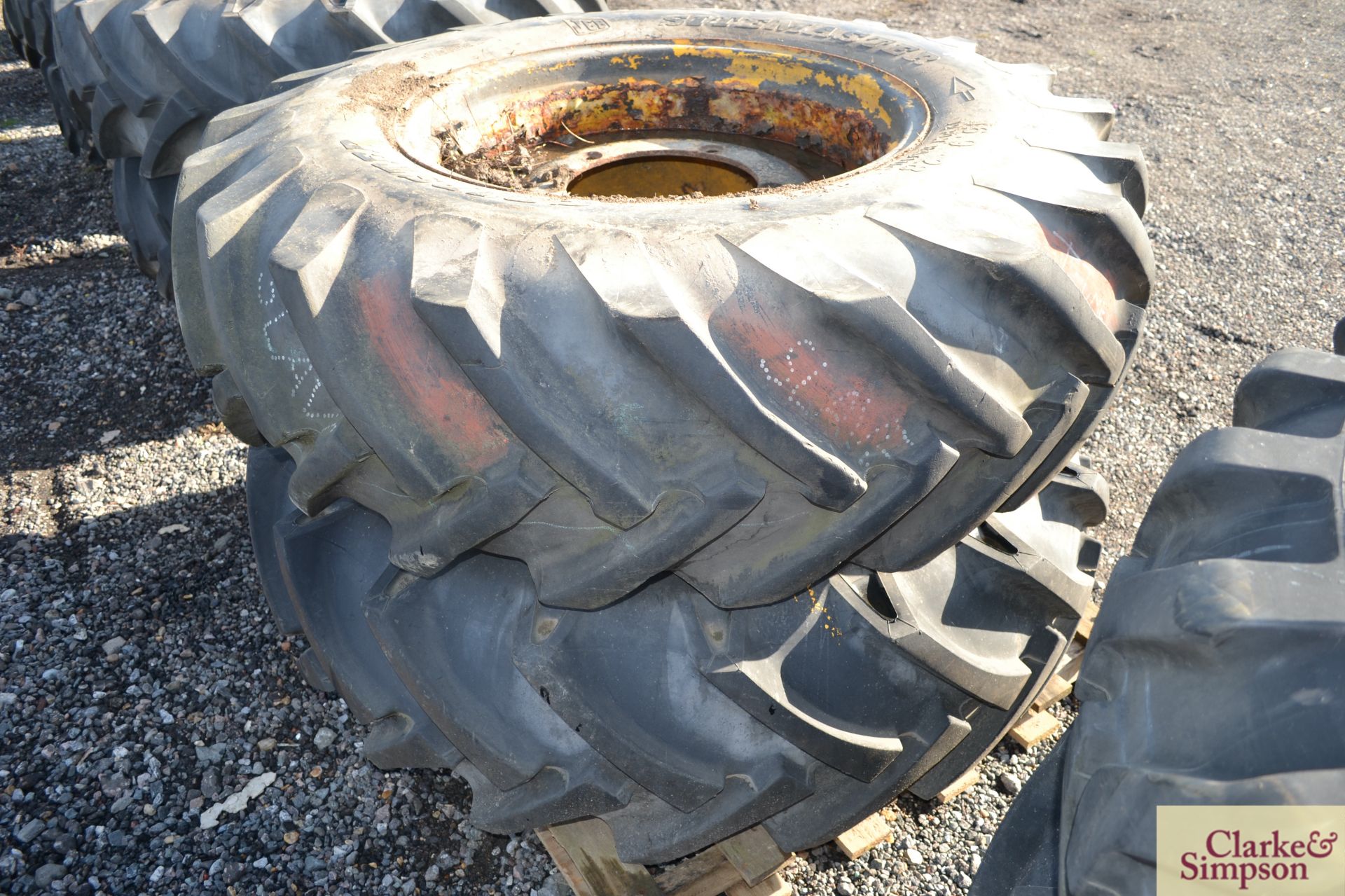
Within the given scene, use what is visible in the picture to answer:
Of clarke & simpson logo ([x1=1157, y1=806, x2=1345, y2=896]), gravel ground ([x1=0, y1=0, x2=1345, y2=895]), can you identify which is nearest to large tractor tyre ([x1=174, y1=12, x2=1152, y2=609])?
clarke & simpson logo ([x1=1157, y1=806, x2=1345, y2=896])

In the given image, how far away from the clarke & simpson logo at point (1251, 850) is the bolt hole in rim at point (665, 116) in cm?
162

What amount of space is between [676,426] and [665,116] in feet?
5.11

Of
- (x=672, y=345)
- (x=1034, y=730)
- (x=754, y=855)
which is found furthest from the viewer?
(x=1034, y=730)

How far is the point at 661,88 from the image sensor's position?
256cm

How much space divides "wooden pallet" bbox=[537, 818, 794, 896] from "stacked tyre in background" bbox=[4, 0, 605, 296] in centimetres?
210

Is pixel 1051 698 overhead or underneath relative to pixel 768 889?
overhead

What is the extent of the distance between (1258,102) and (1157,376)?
352 centimetres

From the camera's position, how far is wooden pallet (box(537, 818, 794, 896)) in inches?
73.4

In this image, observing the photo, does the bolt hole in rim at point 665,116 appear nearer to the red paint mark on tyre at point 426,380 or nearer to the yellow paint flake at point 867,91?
the yellow paint flake at point 867,91

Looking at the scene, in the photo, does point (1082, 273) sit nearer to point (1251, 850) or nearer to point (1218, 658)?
point (1218, 658)

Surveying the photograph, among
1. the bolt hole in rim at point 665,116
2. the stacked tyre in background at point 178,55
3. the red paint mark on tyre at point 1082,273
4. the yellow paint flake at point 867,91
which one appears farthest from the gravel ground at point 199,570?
the yellow paint flake at point 867,91

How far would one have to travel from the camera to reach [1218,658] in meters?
0.99

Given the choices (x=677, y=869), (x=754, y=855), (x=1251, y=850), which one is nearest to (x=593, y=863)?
(x=677, y=869)

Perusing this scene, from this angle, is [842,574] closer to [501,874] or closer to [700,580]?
[700,580]
